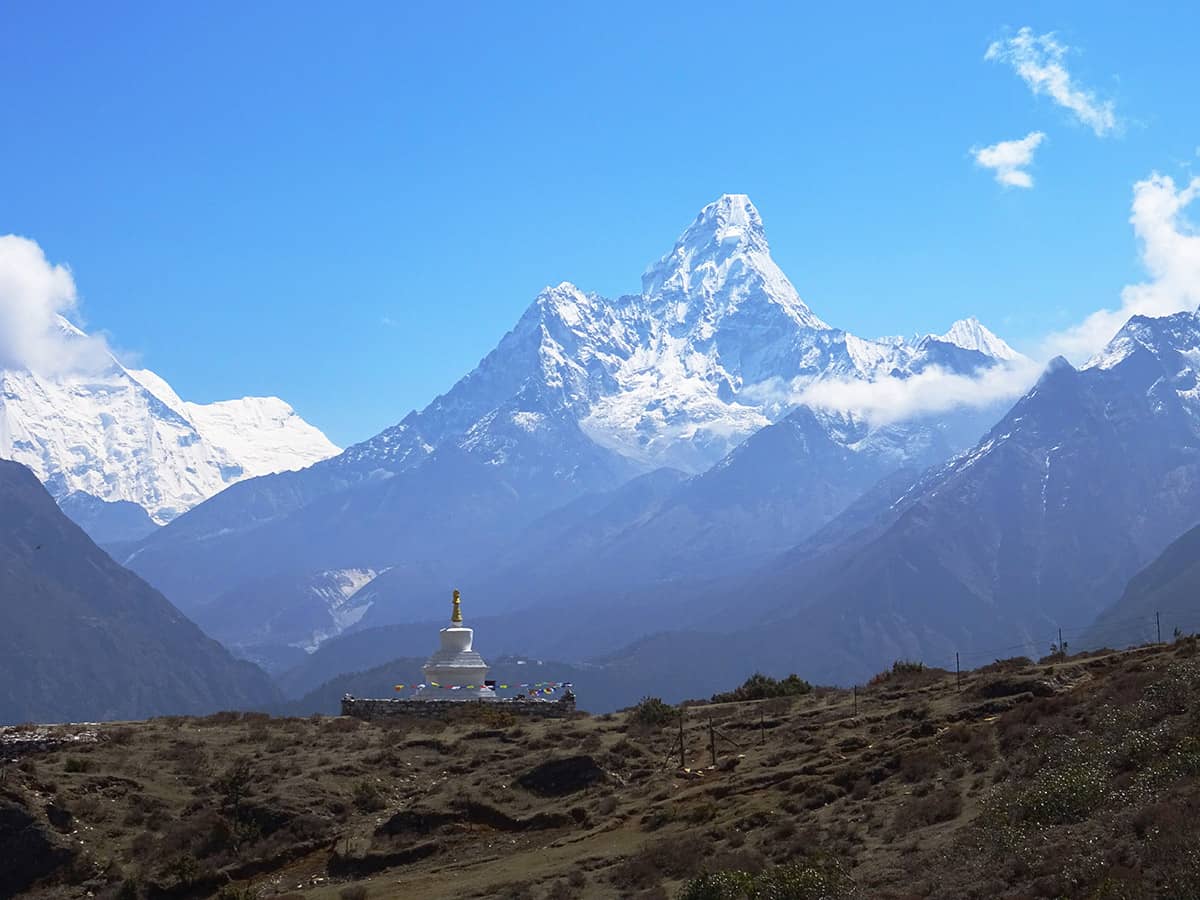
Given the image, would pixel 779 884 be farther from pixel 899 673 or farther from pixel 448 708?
pixel 448 708

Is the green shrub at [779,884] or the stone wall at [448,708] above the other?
the stone wall at [448,708]

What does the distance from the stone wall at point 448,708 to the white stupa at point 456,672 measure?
3.80 meters

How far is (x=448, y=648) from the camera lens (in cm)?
8131

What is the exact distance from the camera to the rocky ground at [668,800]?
34562 mm

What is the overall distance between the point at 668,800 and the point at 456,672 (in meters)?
34.2

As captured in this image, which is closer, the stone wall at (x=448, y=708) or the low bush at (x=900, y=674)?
the low bush at (x=900, y=674)

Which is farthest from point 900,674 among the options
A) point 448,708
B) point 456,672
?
point 456,672

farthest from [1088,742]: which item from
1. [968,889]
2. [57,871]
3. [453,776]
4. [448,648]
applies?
[448,648]

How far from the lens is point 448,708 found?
225 ft

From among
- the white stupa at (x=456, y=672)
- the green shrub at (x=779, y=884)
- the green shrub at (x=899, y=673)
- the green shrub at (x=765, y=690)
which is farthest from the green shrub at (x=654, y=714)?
the green shrub at (x=779, y=884)

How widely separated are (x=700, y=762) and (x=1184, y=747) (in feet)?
61.2

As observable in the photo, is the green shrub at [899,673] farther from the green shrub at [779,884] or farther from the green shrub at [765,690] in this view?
the green shrub at [779,884]

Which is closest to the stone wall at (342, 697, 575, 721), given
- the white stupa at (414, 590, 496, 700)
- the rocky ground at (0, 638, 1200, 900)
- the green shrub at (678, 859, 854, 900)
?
the rocky ground at (0, 638, 1200, 900)

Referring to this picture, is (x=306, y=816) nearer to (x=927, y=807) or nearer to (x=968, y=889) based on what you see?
(x=927, y=807)
